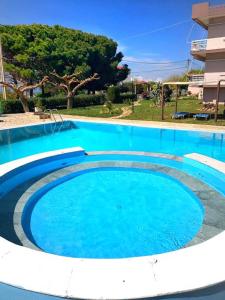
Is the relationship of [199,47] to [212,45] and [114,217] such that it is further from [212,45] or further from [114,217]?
[114,217]

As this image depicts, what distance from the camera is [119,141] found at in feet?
44.3

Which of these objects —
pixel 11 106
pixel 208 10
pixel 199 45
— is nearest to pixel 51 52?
pixel 11 106

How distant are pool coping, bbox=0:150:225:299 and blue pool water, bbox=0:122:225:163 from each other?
23.0ft

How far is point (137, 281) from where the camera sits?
323 cm

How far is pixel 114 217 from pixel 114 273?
2235mm

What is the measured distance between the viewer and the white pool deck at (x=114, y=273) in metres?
3.08

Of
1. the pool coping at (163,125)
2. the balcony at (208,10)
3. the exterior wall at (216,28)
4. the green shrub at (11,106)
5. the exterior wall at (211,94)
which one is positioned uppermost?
the balcony at (208,10)

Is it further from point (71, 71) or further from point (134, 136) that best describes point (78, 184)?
point (71, 71)

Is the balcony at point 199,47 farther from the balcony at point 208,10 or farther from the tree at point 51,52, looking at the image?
the tree at point 51,52

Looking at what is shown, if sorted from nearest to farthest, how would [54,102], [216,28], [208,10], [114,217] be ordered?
[114,217] → [208,10] → [216,28] → [54,102]

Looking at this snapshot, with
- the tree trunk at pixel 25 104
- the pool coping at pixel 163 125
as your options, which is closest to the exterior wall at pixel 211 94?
the pool coping at pixel 163 125

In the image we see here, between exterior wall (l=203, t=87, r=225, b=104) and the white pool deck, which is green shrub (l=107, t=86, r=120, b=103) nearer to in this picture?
exterior wall (l=203, t=87, r=225, b=104)

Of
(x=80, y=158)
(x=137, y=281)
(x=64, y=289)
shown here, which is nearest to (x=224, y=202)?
A: (x=137, y=281)

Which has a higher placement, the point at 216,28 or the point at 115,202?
the point at 216,28
